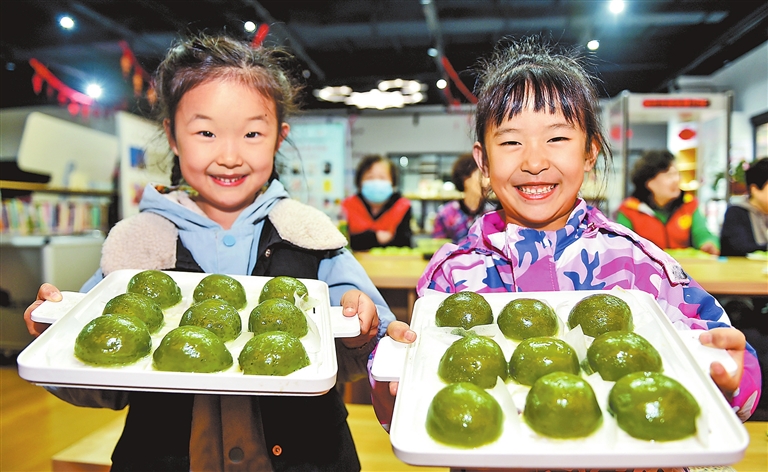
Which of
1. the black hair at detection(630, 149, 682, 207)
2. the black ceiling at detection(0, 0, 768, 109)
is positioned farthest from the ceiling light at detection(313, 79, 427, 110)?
the black hair at detection(630, 149, 682, 207)

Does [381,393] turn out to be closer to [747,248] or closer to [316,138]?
[747,248]

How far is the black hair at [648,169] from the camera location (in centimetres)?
451

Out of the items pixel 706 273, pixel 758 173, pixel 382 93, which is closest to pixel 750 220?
pixel 758 173

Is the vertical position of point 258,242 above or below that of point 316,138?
below

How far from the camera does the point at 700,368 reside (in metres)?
0.90

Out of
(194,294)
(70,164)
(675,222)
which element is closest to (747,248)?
(675,222)

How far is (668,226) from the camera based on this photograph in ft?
14.9

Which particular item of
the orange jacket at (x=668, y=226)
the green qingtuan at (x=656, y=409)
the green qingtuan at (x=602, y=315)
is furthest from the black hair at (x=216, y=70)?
the orange jacket at (x=668, y=226)

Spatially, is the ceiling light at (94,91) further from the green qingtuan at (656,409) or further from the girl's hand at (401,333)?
the green qingtuan at (656,409)

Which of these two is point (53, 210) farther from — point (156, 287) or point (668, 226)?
point (668, 226)

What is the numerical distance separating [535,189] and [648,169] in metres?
3.78

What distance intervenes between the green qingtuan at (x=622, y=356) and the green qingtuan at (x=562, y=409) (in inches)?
3.7

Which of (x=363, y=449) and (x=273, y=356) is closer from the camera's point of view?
(x=273, y=356)

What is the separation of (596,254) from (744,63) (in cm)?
968
